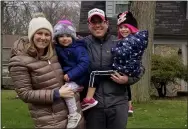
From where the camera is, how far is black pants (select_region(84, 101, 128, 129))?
157 inches

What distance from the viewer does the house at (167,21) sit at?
19.4 m

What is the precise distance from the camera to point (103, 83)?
4.00m

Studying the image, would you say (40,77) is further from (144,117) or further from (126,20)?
(144,117)

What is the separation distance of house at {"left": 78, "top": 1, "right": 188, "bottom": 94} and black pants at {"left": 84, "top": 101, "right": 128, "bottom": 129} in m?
15.0

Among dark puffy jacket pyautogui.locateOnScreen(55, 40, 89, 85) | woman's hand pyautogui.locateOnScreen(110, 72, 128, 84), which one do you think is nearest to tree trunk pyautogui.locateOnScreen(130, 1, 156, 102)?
woman's hand pyautogui.locateOnScreen(110, 72, 128, 84)

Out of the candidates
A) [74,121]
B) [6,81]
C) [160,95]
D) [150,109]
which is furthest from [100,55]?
[6,81]

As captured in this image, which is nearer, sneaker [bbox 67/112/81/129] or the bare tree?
sneaker [bbox 67/112/81/129]

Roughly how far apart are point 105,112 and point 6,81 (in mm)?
18373

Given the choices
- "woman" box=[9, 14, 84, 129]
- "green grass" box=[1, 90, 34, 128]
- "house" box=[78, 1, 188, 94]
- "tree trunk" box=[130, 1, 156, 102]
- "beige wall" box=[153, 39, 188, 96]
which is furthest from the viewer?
"house" box=[78, 1, 188, 94]

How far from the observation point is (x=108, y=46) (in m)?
3.98

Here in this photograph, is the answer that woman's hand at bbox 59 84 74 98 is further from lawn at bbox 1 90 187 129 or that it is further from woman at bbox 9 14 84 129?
lawn at bbox 1 90 187 129

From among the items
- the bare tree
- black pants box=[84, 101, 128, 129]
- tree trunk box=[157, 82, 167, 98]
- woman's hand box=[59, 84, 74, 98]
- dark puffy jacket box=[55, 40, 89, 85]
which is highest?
the bare tree

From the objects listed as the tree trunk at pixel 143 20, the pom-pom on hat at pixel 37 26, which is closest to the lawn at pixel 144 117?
→ the tree trunk at pixel 143 20

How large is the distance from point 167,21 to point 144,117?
1102cm
